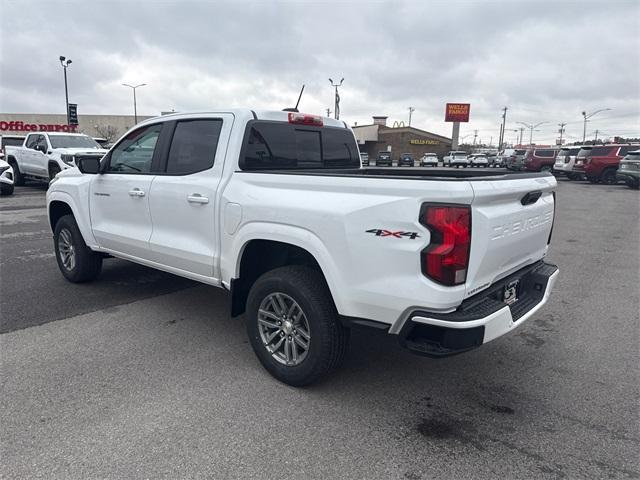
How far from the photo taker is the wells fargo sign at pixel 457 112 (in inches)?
2736

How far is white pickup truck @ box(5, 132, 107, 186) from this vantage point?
14366 mm

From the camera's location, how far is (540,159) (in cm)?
2792

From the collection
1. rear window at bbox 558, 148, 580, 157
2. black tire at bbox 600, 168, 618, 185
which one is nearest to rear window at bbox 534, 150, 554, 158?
rear window at bbox 558, 148, 580, 157

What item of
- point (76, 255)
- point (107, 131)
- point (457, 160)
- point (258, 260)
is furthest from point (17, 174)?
point (107, 131)

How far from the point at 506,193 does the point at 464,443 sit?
4.88ft

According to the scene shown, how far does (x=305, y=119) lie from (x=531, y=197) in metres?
2.10

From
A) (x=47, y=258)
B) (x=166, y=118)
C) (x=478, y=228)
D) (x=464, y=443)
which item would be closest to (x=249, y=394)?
(x=464, y=443)

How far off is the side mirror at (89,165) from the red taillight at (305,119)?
213 centimetres

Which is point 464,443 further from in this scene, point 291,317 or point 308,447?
point 291,317

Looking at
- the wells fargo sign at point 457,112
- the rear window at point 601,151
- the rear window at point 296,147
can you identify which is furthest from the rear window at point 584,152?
the wells fargo sign at point 457,112

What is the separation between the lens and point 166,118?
14.3 ft

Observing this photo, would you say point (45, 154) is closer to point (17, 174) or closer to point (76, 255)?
point (17, 174)

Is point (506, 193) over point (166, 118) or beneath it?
Answer: beneath

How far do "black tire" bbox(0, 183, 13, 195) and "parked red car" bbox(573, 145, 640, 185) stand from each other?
2367 cm
